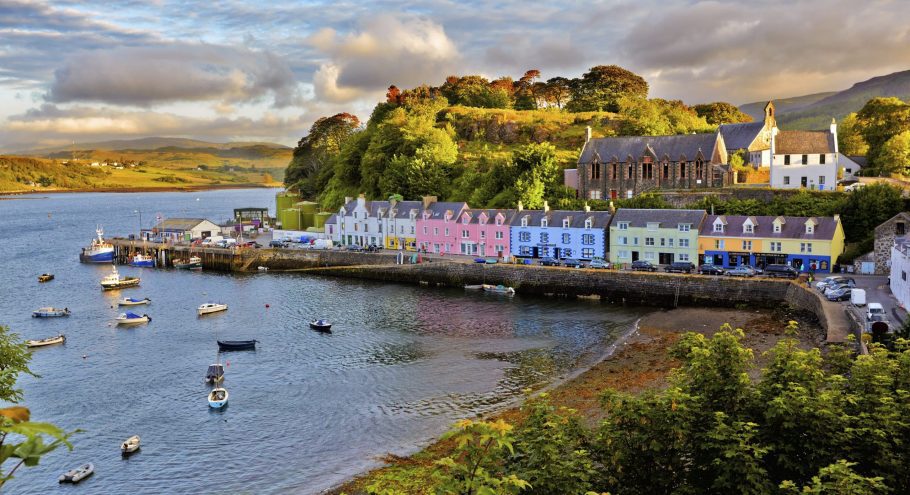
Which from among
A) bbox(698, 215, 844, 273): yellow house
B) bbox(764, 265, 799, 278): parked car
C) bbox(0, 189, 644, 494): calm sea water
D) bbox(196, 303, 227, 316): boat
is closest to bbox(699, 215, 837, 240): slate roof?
bbox(698, 215, 844, 273): yellow house

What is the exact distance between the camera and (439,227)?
3078 inches

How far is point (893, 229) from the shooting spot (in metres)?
53.7

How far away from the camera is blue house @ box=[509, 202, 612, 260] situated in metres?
68.4

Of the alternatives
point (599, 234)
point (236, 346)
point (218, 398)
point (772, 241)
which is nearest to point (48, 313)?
point (236, 346)

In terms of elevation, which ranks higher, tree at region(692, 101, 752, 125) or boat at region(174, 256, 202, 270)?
tree at region(692, 101, 752, 125)

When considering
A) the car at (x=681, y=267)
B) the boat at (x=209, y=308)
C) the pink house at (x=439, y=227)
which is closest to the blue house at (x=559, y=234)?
the pink house at (x=439, y=227)

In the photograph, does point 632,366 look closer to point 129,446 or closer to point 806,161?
point 129,446

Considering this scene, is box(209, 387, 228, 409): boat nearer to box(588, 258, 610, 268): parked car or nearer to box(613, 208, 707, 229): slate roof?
box(588, 258, 610, 268): parked car

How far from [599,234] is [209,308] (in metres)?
38.5

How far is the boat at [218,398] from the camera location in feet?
111

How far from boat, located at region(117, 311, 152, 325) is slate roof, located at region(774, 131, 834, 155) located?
66.3 metres

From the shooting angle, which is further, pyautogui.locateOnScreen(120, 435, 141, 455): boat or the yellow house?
the yellow house

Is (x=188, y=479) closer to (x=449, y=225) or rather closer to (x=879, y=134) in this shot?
(x=449, y=225)

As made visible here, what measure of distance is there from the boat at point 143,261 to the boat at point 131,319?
3617cm
